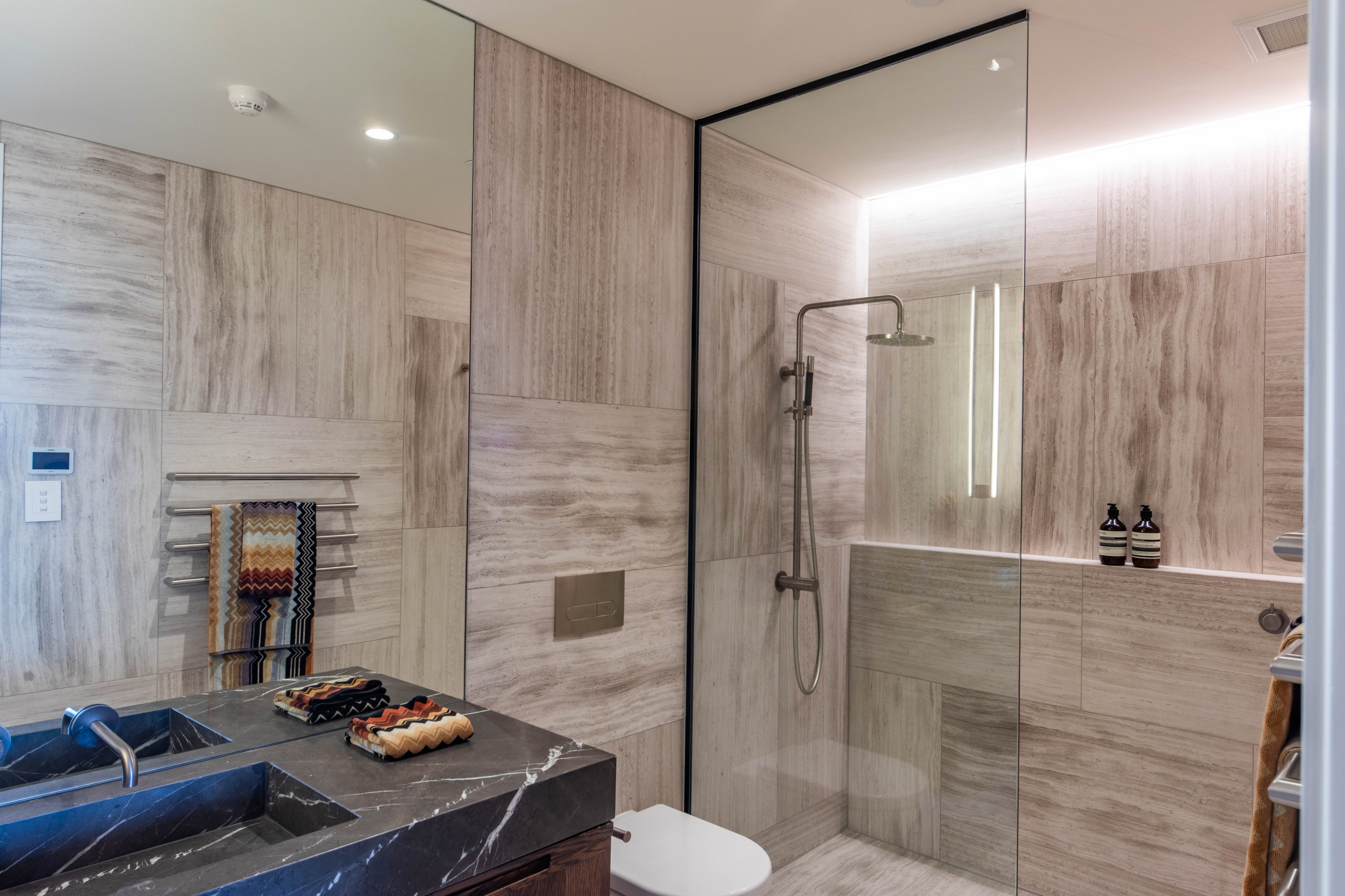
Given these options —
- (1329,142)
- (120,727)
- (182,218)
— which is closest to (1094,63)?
(182,218)

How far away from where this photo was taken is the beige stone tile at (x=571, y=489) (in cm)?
218

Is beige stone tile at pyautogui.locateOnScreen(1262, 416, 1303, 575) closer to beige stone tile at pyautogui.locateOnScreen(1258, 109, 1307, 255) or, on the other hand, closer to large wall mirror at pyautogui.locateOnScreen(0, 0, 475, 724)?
beige stone tile at pyautogui.locateOnScreen(1258, 109, 1307, 255)

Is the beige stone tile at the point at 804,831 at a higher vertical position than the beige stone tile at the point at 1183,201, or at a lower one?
lower

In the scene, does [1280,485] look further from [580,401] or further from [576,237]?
[576,237]

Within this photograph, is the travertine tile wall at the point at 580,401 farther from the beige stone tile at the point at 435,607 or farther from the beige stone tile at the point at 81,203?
the beige stone tile at the point at 81,203

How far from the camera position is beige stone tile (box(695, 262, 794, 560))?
2.58 meters

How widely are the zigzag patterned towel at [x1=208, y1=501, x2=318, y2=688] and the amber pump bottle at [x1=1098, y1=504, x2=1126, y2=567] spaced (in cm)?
241

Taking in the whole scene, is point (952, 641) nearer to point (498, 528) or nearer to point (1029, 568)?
point (1029, 568)

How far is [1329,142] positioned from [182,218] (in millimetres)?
1715

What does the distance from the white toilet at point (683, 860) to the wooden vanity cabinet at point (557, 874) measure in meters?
0.54

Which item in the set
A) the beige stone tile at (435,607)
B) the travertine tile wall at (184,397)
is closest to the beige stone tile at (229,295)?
the travertine tile wall at (184,397)

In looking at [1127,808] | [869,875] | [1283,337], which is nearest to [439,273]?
[869,875]

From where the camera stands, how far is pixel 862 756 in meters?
2.37

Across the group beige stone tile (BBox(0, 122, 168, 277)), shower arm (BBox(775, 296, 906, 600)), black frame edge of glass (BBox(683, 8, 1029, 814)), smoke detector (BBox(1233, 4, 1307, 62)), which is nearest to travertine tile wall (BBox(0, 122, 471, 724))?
beige stone tile (BBox(0, 122, 168, 277))
